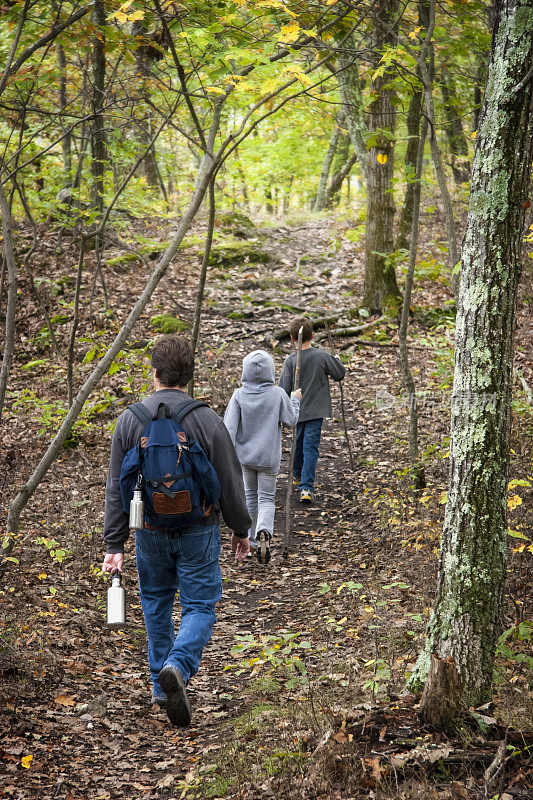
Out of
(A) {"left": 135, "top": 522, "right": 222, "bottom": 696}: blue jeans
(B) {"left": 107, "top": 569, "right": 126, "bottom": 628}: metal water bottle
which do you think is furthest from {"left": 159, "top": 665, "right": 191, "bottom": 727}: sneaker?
(B) {"left": 107, "top": 569, "right": 126, "bottom": 628}: metal water bottle

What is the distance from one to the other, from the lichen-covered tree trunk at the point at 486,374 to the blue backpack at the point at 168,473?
1441mm

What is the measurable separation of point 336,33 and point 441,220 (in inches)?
435

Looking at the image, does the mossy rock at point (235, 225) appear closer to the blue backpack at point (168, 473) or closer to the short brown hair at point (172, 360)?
the short brown hair at point (172, 360)

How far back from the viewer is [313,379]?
8.34 m

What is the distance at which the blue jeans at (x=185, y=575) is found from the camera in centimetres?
394

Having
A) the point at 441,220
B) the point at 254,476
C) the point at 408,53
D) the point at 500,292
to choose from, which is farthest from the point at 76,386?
the point at 441,220

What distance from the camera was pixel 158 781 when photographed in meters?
3.60

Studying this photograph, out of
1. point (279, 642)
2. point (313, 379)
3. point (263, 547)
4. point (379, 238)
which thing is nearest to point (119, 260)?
point (379, 238)

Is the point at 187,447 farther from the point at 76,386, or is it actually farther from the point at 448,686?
the point at 76,386

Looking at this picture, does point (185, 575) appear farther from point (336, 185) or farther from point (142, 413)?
point (336, 185)

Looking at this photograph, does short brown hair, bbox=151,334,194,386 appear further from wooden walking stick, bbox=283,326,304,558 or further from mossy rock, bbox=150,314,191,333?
mossy rock, bbox=150,314,191,333

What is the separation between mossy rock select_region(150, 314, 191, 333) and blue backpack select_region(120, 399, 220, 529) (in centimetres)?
888

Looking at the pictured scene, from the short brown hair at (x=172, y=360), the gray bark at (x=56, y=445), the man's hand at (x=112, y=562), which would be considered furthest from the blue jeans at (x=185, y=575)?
the gray bark at (x=56, y=445)

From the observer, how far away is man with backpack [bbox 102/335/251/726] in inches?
148
